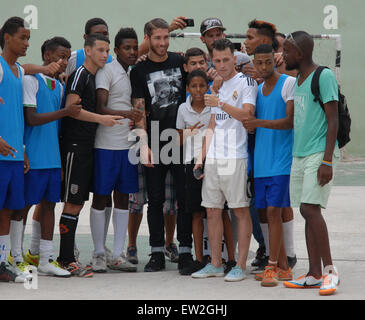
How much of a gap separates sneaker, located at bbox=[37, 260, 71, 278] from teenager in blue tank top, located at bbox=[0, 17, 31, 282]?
0.93 ft

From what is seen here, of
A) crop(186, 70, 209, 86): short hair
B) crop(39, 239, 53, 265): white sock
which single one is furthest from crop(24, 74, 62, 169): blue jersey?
A: crop(186, 70, 209, 86): short hair

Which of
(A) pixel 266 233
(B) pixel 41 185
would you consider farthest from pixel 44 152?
(A) pixel 266 233

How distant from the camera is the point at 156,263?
5.67 metres

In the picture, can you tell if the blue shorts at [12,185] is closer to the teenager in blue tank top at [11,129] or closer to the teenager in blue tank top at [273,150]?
the teenager in blue tank top at [11,129]

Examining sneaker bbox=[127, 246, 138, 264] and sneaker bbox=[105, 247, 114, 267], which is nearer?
sneaker bbox=[105, 247, 114, 267]

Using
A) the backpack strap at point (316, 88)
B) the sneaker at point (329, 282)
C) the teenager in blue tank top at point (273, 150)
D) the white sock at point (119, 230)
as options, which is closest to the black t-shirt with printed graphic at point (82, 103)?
the white sock at point (119, 230)

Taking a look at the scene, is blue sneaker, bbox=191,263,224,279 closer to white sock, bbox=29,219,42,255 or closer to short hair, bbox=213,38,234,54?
white sock, bbox=29,219,42,255

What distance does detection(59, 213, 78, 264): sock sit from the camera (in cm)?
544

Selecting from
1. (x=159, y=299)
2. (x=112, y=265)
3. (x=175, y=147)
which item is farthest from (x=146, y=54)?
(x=159, y=299)

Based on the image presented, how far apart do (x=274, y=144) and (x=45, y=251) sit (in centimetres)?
201
